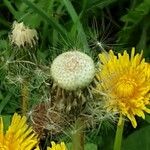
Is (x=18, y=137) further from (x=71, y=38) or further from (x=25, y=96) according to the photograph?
(x=71, y=38)

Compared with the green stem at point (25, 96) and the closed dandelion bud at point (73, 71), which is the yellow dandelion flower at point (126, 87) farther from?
the green stem at point (25, 96)

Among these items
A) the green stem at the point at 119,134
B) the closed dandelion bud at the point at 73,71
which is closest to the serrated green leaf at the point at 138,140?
the green stem at the point at 119,134

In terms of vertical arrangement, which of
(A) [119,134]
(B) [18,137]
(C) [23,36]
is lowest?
(B) [18,137]

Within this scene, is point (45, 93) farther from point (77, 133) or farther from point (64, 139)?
point (64, 139)

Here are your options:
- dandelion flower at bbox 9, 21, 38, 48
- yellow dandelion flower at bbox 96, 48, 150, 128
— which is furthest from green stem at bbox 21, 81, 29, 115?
yellow dandelion flower at bbox 96, 48, 150, 128

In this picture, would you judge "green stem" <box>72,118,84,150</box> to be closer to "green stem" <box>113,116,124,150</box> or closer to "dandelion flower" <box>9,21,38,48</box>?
"green stem" <box>113,116,124,150</box>

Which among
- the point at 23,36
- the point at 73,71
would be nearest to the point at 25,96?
the point at 23,36
